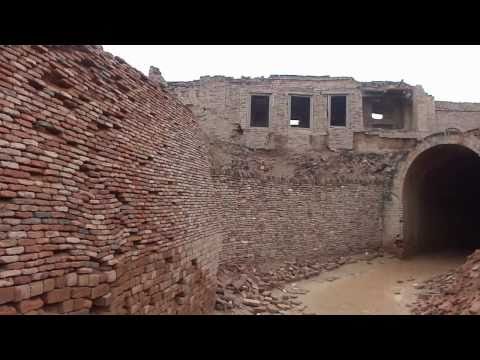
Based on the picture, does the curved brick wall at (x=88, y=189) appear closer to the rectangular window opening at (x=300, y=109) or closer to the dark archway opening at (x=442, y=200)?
the dark archway opening at (x=442, y=200)

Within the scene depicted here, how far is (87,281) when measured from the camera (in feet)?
11.6

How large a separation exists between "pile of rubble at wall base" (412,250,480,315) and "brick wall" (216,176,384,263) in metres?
3.47

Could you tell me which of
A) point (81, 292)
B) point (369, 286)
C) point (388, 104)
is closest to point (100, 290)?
point (81, 292)

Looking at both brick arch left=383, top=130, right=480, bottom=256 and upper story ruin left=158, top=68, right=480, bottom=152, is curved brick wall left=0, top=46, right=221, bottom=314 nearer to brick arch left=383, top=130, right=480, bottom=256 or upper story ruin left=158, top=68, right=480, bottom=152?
brick arch left=383, top=130, right=480, bottom=256

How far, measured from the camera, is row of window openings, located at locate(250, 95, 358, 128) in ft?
65.2

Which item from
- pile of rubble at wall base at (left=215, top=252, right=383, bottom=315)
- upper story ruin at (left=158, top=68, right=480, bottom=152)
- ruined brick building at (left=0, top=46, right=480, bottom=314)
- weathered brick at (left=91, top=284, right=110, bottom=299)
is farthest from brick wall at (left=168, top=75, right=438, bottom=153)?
weathered brick at (left=91, top=284, right=110, bottom=299)

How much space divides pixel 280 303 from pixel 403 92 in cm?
1684

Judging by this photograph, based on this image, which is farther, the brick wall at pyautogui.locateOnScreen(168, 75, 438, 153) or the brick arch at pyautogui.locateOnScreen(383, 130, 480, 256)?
the brick wall at pyautogui.locateOnScreen(168, 75, 438, 153)

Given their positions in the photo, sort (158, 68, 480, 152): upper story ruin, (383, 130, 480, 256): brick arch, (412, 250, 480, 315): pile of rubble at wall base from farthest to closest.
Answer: (158, 68, 480, 152): upper story ruin < (383, 130, 480, 256): brick arch < (412, 250, 480, 315): pile of rubble at wall base

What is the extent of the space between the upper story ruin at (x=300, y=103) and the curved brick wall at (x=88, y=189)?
13.0m

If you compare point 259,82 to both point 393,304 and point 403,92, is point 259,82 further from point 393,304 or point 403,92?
point 393,304

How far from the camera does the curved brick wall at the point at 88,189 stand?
2869 millimetres

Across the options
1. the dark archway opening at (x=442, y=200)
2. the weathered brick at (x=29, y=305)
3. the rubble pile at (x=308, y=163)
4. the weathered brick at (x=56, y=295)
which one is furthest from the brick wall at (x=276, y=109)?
the weathered brick at (x=29, y=305)
